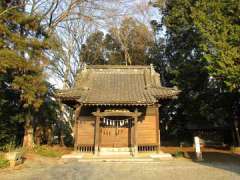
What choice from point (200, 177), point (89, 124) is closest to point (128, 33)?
point (89, 124)

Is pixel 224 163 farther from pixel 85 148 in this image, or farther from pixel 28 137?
pixel 28 137

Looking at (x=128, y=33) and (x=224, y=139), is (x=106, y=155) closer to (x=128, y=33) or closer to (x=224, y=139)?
(x=224, y=139)

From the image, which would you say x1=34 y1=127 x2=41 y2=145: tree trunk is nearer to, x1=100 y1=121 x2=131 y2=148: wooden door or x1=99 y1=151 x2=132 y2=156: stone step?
x1=100 y1=121 x2=131 y2=148: wooden door

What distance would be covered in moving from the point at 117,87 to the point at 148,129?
360 cm

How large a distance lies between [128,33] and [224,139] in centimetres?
1624

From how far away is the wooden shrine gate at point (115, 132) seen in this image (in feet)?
58.3

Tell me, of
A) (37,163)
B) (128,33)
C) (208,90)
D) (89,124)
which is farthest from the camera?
(128,33)

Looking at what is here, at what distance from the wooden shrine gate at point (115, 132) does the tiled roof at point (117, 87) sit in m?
1.75

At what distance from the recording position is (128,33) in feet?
110

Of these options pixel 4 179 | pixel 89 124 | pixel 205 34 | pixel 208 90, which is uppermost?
pixel 205 34

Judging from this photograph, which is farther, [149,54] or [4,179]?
[149,54]

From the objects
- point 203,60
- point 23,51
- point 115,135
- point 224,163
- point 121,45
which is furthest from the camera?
point 121,45

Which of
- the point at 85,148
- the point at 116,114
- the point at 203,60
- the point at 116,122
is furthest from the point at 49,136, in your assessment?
the point at 203,60

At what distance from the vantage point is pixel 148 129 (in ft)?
58.4
